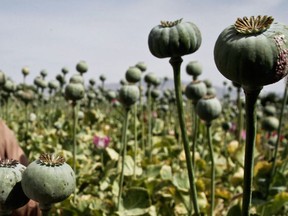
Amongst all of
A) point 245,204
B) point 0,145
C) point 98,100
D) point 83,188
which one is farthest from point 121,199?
point 98,100

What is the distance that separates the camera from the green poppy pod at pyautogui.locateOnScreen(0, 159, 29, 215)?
862 mm

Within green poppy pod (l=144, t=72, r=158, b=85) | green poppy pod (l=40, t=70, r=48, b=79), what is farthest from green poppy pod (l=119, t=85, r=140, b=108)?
green poppy pod (l=40, t=70, r=48, b=79)

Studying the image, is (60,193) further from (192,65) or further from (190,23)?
(192,65)

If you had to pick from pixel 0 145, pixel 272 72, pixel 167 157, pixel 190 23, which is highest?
pixel 190 23

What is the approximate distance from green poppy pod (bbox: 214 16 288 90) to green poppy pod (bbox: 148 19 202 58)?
0.38 meters

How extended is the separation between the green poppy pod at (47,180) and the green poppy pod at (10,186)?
0.03m

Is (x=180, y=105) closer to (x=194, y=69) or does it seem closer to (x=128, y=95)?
(x=128, y=95)

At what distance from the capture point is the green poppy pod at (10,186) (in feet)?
2.83

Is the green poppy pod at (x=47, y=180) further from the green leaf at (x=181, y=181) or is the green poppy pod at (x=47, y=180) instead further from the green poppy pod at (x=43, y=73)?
the green poppy pod at (x=43, y=73)

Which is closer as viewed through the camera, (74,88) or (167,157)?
(74,88)

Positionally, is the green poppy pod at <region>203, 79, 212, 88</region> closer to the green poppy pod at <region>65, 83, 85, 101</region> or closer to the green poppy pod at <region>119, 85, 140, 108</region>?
the green poppy pod at <region>119, 85, 140, 108</region>

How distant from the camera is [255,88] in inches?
29.1

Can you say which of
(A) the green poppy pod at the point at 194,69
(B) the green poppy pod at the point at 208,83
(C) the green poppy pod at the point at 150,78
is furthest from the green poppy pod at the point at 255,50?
(B) the green poppy pod at the point at 208,83

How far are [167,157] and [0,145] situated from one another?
2.29 m
